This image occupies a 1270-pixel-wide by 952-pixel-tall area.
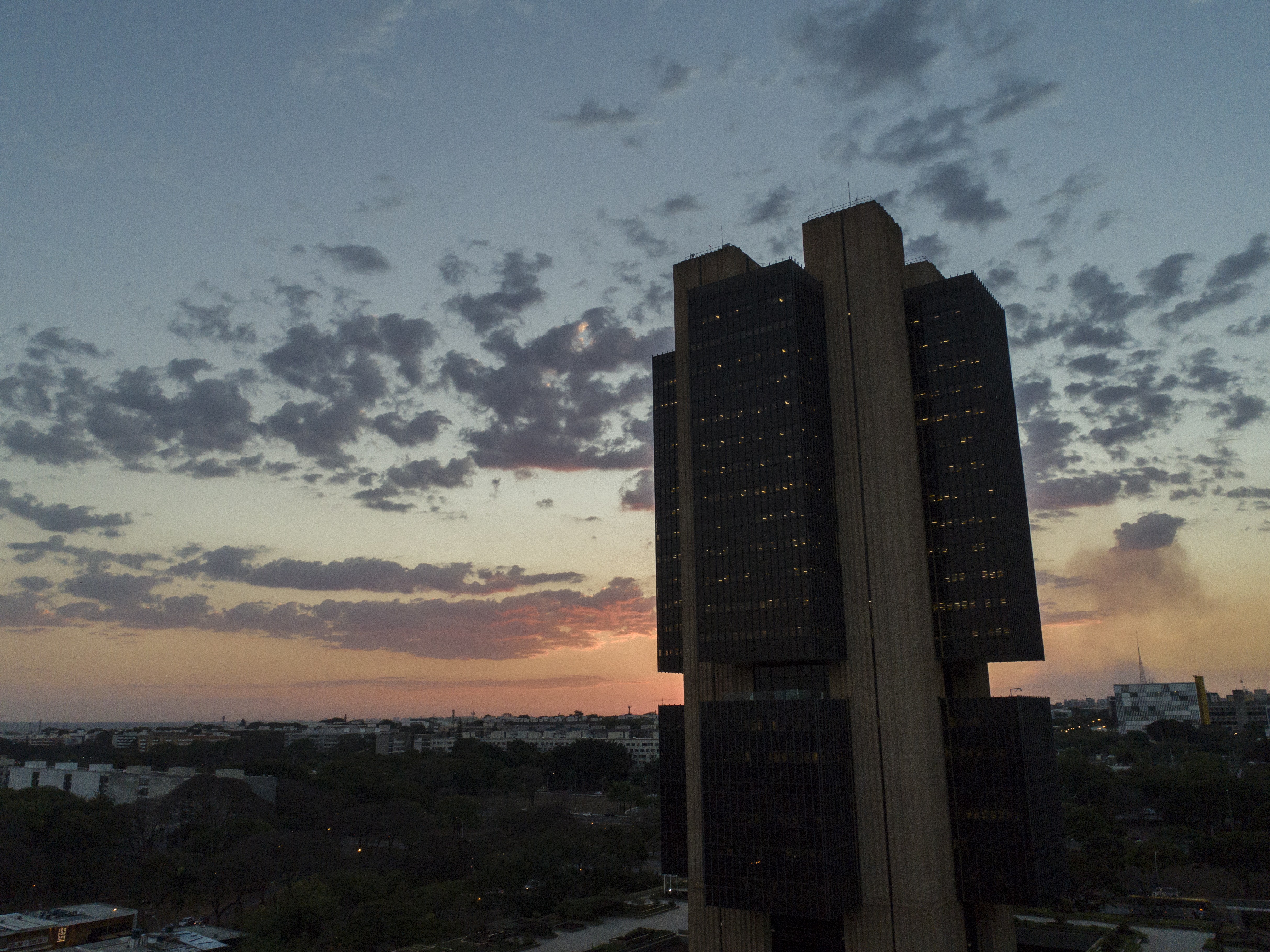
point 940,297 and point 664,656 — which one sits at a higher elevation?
point 940,297

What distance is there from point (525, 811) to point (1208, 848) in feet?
416

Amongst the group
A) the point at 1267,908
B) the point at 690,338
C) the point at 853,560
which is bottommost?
the point at 1267,908

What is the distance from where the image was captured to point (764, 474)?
343ft

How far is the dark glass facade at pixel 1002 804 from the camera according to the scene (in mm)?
94438

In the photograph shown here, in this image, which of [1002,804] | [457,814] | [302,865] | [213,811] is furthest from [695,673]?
[213,811]

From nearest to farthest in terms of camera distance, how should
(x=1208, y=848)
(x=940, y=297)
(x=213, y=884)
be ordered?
(x=940, y=297), (x=213, y=884), (x=1208, y=848)

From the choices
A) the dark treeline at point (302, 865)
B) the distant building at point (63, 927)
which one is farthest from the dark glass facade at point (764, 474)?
the distant building at point (63, 927)

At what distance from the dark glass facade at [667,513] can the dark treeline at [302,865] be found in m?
39.4

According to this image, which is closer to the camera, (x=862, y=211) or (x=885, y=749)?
(x=885, y=749)

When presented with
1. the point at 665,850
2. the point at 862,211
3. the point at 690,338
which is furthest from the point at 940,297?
the point at 665,850

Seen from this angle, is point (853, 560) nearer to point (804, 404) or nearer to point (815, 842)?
point (804, 404)

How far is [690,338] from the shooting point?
114500 mm

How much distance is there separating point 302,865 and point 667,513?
256 feet

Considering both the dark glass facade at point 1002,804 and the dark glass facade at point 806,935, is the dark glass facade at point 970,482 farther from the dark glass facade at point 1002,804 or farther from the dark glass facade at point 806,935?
the dark glass facade at point 806,935
